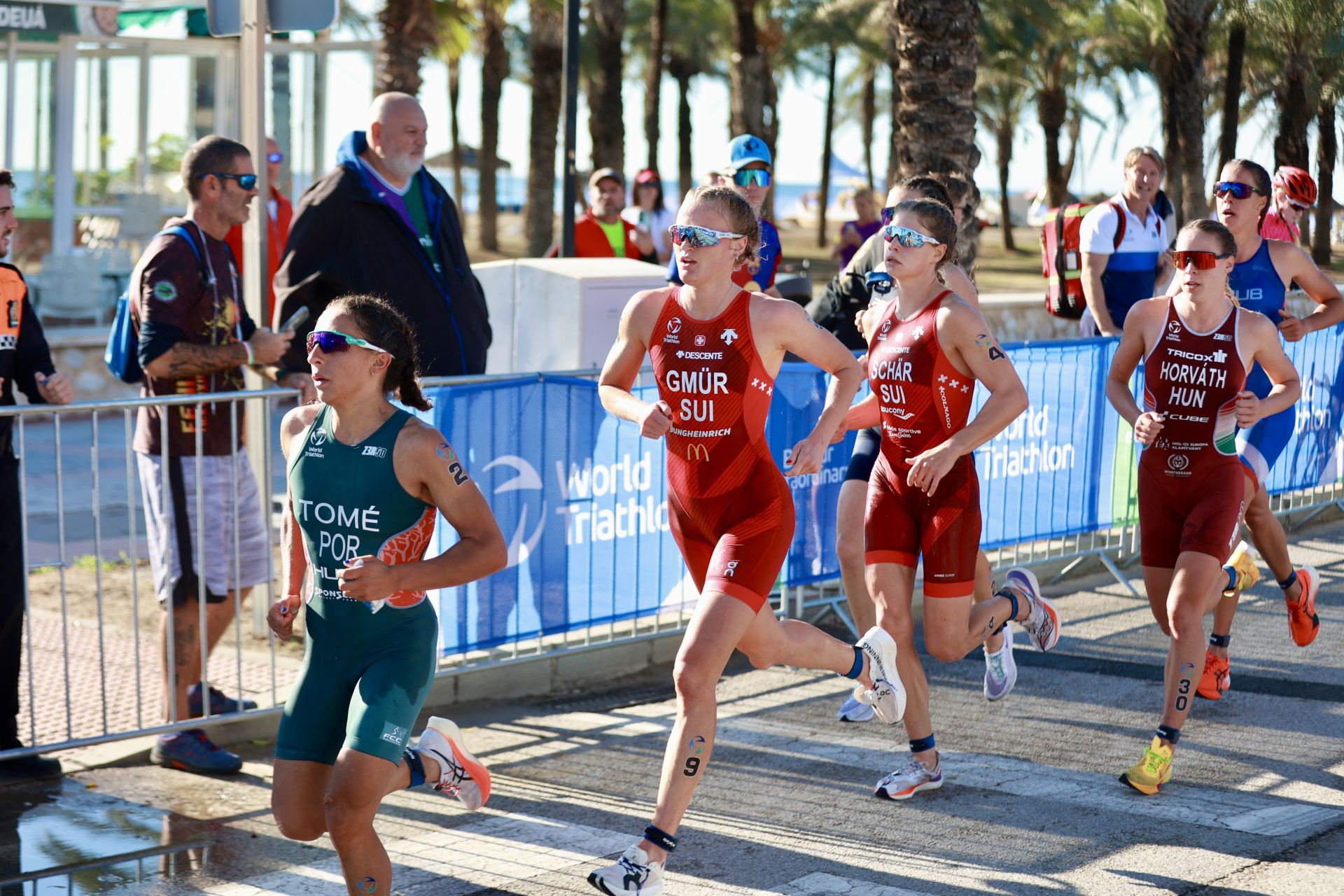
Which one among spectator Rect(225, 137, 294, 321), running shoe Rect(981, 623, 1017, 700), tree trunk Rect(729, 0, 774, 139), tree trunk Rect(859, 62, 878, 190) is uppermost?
tree trunk Rect(859, 62, 878, 190)

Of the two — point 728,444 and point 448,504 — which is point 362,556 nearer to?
point 448,504

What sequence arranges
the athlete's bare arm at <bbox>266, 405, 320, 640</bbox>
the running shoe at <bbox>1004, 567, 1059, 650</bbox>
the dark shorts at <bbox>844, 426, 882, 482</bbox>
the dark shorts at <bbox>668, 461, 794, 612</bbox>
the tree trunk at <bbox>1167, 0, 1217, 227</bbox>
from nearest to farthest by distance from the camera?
the athlete's bare arm at <bbox>266, 405, 320, 640</bbox> < the dark shorts at <bbox>668, 461, 794, 612</bbox> < the running shoe at <bbox>1004, 567, 1059, 650</bbox> < the dark shorts at <bbox>844, 426, 882, 482</bbox> < the tree trunk at <bbox>1167, 0, 1217, 227</bbox>

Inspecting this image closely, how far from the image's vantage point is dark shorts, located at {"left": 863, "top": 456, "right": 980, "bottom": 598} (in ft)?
18.2

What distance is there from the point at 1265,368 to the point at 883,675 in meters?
2.00

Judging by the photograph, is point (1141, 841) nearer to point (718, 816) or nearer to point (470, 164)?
point (718, 816)

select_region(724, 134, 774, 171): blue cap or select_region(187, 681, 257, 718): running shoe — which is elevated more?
select_region(724, 134, 774, 171): blue cap

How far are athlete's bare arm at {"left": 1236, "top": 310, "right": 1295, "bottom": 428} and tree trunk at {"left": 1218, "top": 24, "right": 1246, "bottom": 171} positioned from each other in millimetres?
23604

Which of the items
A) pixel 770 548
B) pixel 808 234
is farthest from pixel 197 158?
pixel 808 234

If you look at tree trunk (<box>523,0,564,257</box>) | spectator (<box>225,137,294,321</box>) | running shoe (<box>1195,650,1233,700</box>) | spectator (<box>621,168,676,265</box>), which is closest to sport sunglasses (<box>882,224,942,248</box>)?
running shoe (<box>1195,650,1233,700</box>)

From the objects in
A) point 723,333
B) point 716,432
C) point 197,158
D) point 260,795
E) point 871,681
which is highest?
point 197,158

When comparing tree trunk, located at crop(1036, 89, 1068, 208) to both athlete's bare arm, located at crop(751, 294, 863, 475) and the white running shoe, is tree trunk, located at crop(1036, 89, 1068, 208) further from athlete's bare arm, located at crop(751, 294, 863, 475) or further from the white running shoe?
the white running shoe

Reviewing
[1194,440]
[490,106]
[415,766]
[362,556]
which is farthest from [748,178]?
[490,106]

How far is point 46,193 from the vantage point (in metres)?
19.3

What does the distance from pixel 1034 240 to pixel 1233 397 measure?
6086cm
